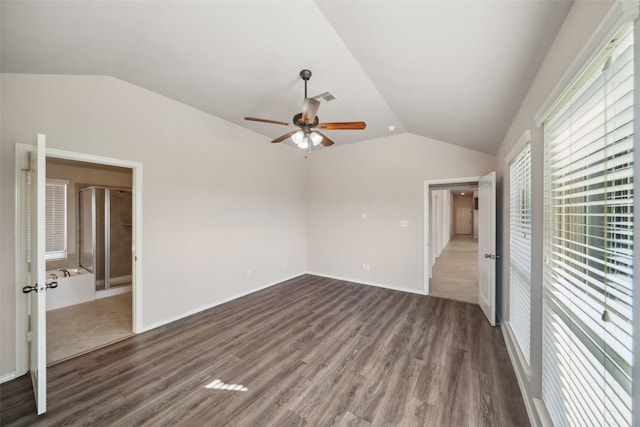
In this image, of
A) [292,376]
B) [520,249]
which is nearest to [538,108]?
[520,249]

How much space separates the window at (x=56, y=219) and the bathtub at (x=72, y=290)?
37 cm

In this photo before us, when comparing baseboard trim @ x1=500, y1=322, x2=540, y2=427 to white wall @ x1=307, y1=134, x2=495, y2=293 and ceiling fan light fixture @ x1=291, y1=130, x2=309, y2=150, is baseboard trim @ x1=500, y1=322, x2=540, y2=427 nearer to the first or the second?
white wall @ x1=307, y1=134, x2=495, y2=293

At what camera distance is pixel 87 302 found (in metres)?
4.00

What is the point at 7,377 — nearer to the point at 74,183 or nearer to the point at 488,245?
the point at 74,183

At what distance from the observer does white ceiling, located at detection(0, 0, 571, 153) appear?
1.50m

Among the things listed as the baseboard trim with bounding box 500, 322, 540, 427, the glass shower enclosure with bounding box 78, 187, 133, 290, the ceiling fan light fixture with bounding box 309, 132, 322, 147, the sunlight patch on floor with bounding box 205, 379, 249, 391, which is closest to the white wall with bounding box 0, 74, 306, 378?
the sunlight patch on floor with bounding box 205, 379, 249, 391

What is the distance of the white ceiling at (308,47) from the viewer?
150cm

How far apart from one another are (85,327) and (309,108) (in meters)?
3.94

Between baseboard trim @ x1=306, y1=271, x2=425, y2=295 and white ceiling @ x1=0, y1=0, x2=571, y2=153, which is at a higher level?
white ceiling @ x1=0, y1=0, x2=571, y2=153

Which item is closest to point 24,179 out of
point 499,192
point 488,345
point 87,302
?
point 87,302

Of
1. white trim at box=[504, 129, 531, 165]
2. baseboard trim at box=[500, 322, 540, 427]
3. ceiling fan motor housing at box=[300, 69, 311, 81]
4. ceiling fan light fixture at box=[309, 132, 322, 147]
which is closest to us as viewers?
baseboard trim at box=[500, 322, 540, 427]

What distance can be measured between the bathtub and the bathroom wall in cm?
27

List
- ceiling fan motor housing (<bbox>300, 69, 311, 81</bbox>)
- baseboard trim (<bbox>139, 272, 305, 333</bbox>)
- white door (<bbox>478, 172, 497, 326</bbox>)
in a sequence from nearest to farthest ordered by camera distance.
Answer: ceiling fan motor housing (<bbox>300, 69, 311, 81</bbox>), baseboard trim (<bbox>139, 272, 305, 333</bbox>), white door (<bbox>478, 172, 497, 326</bbox>)

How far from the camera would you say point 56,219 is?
13.9ft
